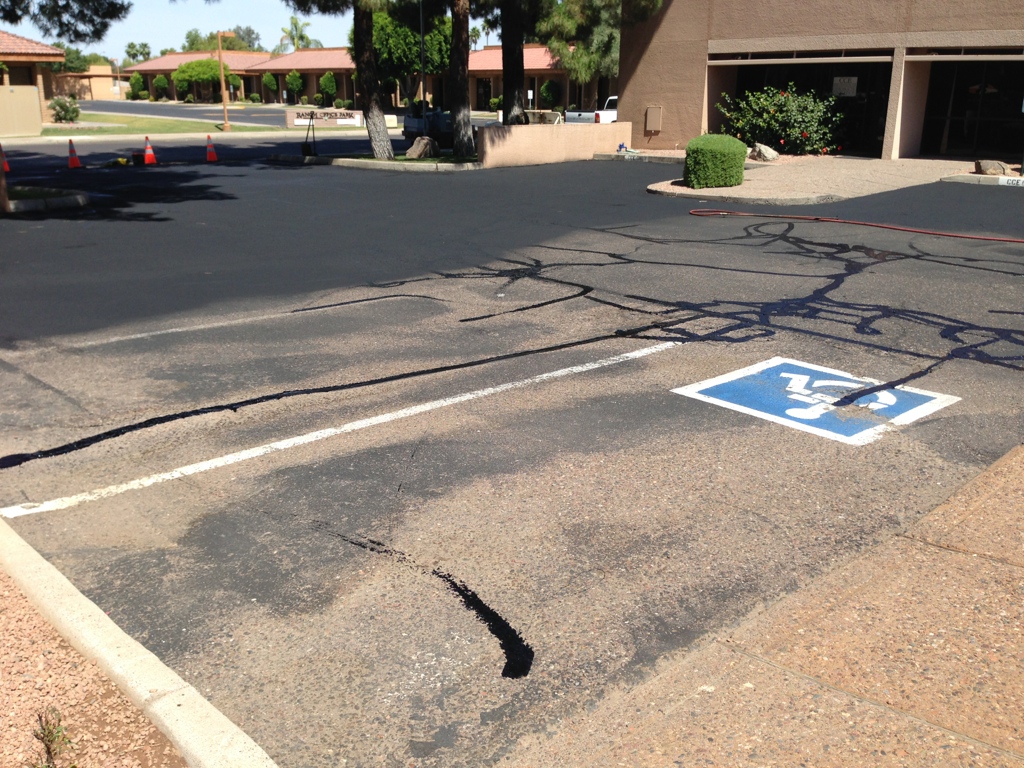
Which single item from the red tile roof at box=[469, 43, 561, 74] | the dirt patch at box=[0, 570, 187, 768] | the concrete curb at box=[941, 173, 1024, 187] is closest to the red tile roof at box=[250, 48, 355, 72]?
the red tile roof at box=[469, 43, 561, 74]

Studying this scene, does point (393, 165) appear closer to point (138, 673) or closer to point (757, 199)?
point (757, 199)

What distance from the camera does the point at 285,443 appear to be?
6.18m

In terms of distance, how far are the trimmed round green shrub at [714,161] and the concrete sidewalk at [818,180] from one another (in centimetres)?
24

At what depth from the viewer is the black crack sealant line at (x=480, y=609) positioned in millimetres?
3850

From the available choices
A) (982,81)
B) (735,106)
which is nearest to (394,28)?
(735,106)

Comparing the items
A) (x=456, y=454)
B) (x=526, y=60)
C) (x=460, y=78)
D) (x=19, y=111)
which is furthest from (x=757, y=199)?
(x=526, y=60)

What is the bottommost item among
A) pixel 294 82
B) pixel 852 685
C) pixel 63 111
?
pixel 852 685

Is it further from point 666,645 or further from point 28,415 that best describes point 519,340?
point 666,645

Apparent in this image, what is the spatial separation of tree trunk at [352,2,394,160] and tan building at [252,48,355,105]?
49.9 metres

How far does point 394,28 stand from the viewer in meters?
63.1

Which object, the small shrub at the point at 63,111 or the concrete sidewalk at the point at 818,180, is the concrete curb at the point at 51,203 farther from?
the small shrub at the point at 63,111

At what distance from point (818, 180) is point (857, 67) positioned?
8.86m

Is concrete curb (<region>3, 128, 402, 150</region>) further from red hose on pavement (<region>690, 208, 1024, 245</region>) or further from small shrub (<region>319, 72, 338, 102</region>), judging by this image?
small shrub (<region>319, 72, 338, 102</region>)

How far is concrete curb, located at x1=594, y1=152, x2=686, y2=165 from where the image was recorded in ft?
92.2
